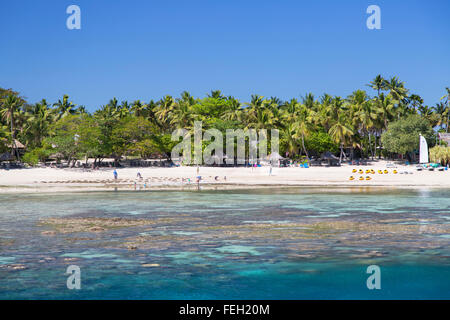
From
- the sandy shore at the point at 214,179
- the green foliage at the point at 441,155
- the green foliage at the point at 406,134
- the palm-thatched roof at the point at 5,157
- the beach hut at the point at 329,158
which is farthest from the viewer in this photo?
the beach hut at the point at 329,158

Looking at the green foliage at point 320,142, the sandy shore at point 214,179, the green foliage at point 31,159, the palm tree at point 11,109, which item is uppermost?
the palm tree at point 11,109

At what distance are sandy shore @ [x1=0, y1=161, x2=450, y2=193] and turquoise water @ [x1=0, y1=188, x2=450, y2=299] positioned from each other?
67.7 ft

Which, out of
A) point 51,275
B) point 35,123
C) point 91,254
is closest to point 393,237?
point 91,254

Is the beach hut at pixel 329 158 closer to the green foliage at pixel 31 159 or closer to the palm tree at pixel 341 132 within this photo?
the palm tree at pixel 341 132

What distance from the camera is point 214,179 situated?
158 ft

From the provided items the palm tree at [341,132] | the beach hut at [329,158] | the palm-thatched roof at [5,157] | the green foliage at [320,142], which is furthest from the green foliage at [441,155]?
the palm-thatched roof at [5,157]

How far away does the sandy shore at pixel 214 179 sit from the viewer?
4169cm

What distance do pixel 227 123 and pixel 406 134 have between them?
26.7 meters

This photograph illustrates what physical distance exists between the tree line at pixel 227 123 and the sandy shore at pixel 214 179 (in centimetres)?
865

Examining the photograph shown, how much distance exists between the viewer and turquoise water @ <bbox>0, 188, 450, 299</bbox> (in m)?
8.95

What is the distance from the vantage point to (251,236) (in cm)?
1438

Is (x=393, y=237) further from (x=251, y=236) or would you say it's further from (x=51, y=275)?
(x=51, y=275)

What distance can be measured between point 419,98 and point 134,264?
85.8m

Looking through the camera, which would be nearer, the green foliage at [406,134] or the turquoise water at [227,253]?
the turquoise water at [227,253]
